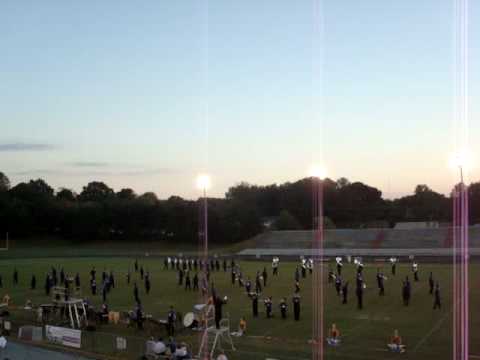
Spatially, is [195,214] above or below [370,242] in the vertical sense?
above

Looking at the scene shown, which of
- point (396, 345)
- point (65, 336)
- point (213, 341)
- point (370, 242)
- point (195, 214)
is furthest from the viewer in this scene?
point (195, 214)

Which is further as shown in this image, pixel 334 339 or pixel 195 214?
pixel 195 214

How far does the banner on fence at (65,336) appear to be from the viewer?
15286 millimetres

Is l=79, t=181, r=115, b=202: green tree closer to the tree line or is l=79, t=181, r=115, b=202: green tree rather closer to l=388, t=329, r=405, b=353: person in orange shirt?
the tree line

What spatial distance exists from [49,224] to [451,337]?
70.0 m

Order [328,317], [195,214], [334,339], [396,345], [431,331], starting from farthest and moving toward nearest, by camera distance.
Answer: [195,214] → [328,317] → [431,331] → [334,339] → [396,345]

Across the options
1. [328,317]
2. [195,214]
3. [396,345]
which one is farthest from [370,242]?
[396,345]

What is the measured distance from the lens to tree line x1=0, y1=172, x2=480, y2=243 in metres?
68.1

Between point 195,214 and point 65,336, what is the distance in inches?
2095

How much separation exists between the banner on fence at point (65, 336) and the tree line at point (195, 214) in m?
50.1

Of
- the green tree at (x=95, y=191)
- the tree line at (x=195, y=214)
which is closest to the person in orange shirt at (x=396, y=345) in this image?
the tree line at (x=195, y=214)

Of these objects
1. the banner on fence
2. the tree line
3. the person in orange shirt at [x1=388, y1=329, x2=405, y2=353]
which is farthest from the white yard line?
the tree line

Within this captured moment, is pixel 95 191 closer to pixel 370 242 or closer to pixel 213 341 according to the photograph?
pixel 370 242

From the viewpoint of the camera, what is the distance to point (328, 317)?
18953 mm
